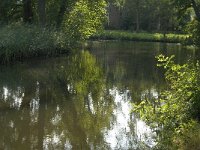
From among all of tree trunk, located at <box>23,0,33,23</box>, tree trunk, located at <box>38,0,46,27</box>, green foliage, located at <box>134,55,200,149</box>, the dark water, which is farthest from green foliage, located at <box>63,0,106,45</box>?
green foliage, located at <box>134,55,200,149</box>

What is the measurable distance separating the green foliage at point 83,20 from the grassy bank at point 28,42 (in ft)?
5.63

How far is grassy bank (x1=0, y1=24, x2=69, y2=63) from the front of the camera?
76.2 ft

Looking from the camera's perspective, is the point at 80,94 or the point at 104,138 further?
the point at 80,94

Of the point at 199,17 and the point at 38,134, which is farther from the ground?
the point at 199,17

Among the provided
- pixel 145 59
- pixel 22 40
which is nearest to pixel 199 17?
pixel 145 59

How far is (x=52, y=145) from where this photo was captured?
28.2 feet

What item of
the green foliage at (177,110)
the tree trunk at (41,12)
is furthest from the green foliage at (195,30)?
the green foliage at (177,110)

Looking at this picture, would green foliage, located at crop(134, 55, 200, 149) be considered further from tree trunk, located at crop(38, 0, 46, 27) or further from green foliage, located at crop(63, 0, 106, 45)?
tree trunk, located at crop(38, 0, 46, 27)

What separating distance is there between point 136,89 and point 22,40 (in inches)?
434

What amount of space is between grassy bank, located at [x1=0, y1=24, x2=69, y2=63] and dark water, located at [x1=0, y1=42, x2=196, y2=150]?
942 mm

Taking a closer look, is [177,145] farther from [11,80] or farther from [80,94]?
[11,80]

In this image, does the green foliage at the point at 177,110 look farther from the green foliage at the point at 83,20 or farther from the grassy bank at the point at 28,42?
the green foliage at the point at 83,20

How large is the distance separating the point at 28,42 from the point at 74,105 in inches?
510

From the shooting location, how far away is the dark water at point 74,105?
29.5 feet
